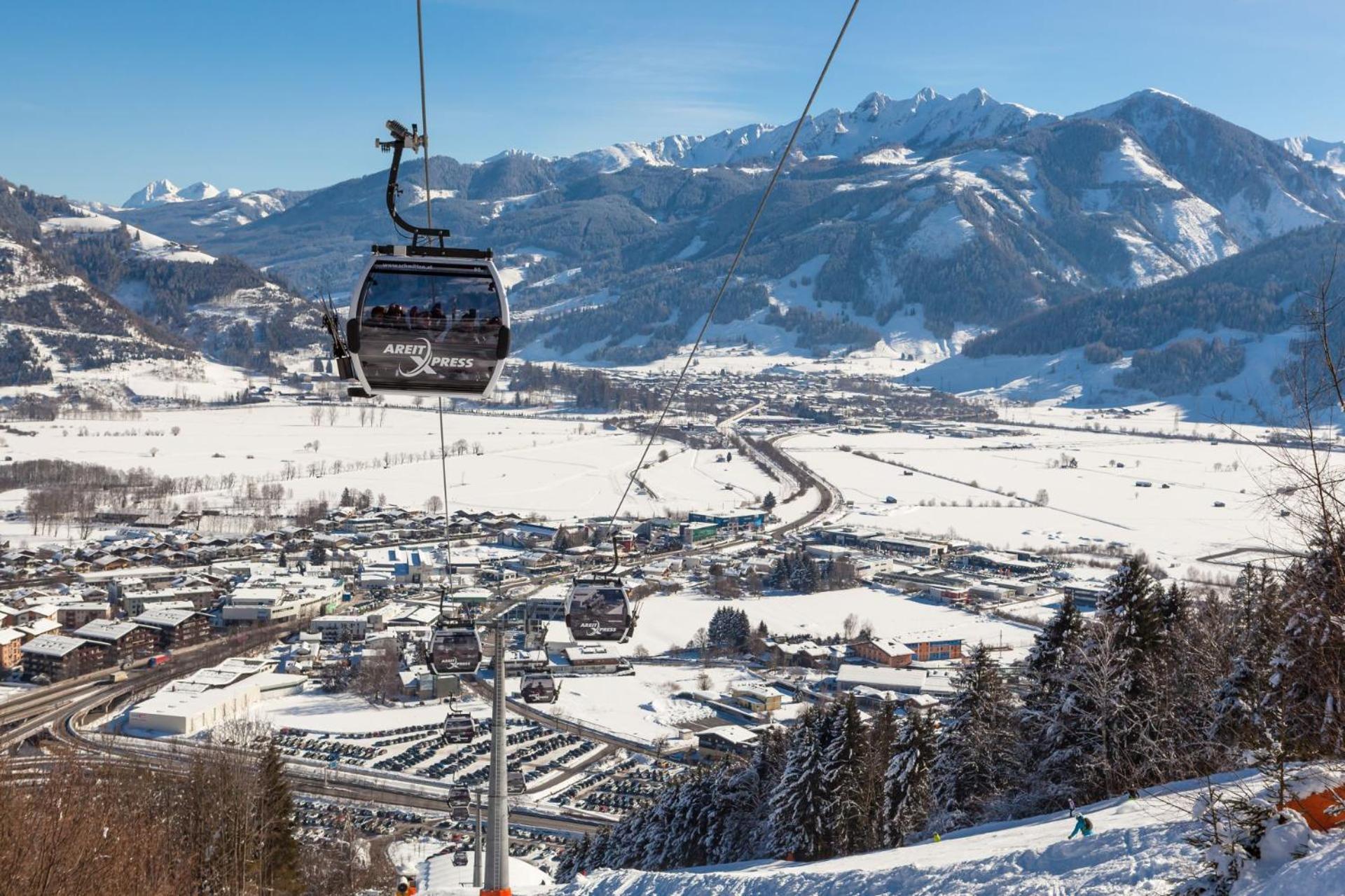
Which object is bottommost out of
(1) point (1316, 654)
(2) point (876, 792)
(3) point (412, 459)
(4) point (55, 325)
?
(2) point (876, 792)

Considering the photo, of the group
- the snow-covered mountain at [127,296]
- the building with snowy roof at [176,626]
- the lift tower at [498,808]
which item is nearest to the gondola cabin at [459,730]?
the building with snowy roof at [176,626]

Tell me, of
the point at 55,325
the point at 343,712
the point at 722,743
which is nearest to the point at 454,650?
the point at 722,743

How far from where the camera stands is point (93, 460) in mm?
50844

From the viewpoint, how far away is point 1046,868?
19.4ft

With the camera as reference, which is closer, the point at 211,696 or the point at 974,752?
the point at 974,752

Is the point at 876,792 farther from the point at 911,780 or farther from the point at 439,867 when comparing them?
the point at 439,867

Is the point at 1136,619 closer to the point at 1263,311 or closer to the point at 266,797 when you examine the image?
the point at 266,797

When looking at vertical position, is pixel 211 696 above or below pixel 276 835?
below

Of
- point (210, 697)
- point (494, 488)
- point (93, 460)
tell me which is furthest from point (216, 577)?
point (93, 460)

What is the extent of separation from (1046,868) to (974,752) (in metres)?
5.78

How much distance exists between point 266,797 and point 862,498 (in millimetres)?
40735

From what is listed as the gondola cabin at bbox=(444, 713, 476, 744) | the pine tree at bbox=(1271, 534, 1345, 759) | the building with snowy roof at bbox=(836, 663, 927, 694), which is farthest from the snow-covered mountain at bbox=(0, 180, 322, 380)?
the pine tree at bbox=(1271, 534, 1345, 759)

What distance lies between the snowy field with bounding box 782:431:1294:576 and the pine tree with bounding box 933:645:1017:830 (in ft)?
62.3

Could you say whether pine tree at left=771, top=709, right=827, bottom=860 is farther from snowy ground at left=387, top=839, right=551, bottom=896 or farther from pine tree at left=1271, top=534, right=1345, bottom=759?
pine tree at left=1271, top=534, right=1345, bottom=759
